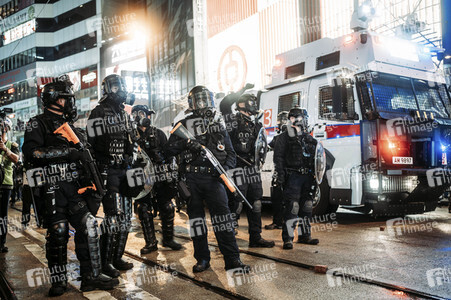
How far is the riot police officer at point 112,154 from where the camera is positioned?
4.58 m

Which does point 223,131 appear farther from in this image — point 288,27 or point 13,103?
point 13,103

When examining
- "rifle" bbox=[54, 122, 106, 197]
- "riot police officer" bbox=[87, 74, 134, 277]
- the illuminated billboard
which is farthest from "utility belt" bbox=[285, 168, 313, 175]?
the illuminated billboard

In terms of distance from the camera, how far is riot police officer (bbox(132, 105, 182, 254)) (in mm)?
6059

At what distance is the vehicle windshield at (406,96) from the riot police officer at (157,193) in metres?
3.78

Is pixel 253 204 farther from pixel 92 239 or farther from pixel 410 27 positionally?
pixel 410 27

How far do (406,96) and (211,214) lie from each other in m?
5.08

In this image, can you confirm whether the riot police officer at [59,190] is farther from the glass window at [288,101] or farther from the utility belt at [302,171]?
the glass window at [288,101]

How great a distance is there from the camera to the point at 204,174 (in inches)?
190

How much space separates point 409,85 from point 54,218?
6891mm

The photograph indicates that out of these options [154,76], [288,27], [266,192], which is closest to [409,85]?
[266,192]

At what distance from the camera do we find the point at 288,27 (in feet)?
54.2

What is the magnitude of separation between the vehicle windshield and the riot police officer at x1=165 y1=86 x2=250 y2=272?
3700mm

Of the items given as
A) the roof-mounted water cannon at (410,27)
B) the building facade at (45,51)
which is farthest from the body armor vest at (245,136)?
the building facade at (45,51)

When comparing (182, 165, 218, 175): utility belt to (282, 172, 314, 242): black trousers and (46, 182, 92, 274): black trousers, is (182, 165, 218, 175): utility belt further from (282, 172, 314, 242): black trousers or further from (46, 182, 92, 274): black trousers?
(282, 172, 314, 242): black trousers
